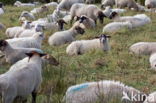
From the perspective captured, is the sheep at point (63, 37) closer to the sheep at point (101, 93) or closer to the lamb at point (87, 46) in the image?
the lamb at point (87, 46)

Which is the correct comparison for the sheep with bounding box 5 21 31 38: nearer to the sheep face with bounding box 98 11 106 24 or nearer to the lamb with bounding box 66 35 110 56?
the sheep face with bounding box 98 11 106 24

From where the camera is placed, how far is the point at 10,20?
1778 cm

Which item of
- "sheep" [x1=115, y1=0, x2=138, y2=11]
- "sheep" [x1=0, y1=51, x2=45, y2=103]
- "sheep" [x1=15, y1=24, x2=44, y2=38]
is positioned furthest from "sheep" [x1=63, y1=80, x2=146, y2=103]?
"sheep" [x1=115, y1=0, x2=138, y2=11]

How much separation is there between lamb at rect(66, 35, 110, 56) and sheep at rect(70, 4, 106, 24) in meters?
4.21

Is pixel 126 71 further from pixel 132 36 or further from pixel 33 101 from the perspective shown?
pixel 132 36

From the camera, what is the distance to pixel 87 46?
36.7 feet

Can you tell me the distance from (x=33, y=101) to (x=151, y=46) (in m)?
5.08

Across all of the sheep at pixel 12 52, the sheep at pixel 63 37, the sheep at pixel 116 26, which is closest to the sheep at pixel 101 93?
the sheep at pixel 12 52

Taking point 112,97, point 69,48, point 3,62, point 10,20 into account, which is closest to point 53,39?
point 69,48

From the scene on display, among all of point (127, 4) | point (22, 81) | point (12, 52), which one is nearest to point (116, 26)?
point (12, 52)

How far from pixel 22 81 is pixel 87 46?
535 cm

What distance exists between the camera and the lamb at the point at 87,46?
35.8ft

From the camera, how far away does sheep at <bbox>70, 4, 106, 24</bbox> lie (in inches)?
609

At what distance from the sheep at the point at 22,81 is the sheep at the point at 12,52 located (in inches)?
91.4
